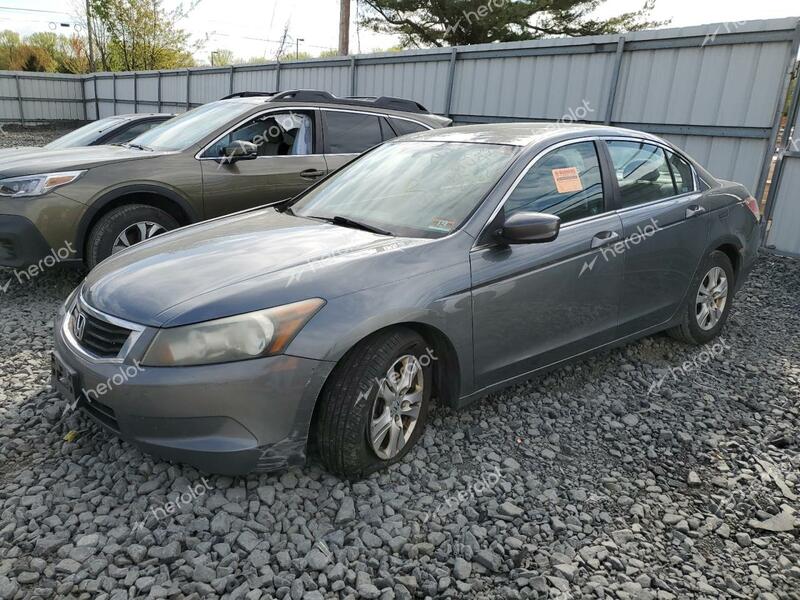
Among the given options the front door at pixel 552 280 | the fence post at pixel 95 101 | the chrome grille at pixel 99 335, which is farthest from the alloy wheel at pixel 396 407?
the fence post at pixel 95 101

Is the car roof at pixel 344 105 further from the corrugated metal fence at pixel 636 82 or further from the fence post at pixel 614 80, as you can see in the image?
the corrugated metal fence at pixel 636 82

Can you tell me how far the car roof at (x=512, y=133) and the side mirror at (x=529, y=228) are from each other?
66cm

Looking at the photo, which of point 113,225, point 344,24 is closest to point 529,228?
point 113,225

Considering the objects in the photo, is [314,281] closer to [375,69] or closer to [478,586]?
[478,586]

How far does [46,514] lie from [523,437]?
231 centimetres

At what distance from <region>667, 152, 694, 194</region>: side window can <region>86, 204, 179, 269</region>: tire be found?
417cm

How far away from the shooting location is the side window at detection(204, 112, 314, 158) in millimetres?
5895

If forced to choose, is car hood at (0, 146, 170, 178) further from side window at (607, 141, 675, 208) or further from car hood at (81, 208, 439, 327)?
side window at (607, 141, 675, 208)

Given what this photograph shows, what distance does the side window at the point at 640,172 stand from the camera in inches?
154

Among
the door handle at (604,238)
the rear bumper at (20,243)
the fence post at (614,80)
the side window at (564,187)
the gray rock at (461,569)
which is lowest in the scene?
the gray rock at (461,569)

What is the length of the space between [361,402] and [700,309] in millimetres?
3100

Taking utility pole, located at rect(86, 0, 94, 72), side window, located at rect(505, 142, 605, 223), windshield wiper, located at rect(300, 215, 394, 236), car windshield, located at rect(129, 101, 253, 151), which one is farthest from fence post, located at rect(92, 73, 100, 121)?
side window, located at rect(505, 142, 605, 223)

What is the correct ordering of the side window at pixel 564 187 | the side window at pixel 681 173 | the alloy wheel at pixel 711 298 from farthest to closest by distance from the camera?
the alloy wheel at pixel 711 298
the side window at pixel 681 173
the side window at pixel 564 187

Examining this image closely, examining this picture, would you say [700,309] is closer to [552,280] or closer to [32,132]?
[552,280]
